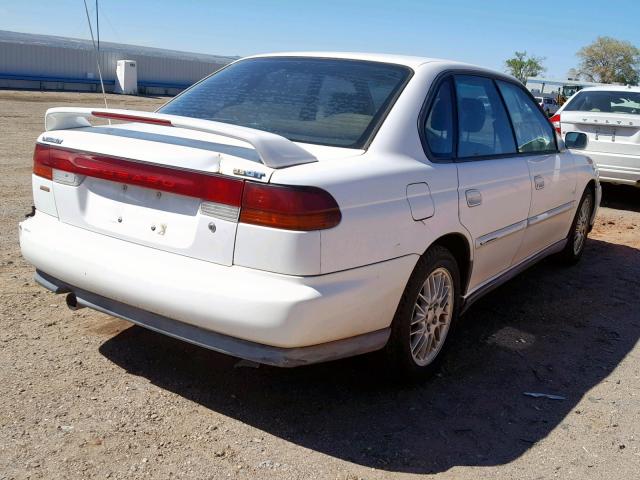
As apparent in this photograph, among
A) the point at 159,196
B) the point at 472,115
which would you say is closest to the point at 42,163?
the point at 159,196

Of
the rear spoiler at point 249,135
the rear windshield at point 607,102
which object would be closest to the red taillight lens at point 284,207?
the rear spoiler at point 249,135

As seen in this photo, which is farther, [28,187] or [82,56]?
[82,56]

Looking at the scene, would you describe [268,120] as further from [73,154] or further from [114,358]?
[114,358]

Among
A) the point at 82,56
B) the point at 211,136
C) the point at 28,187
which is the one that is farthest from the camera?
the point at 82,56

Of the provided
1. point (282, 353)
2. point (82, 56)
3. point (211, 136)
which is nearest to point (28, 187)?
point (211, 136)

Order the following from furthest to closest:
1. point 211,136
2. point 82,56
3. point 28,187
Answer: point 82,56, point 28,187, point 211,136

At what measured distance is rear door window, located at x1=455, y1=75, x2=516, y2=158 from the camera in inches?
158

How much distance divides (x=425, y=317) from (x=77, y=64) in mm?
37693

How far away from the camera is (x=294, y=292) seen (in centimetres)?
277

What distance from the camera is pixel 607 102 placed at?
9.80 metres

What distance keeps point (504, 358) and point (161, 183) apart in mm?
2377

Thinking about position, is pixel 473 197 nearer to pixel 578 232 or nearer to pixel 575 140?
pixel 575 140

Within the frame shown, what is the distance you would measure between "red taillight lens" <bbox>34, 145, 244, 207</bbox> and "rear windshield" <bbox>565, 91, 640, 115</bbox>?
Answer: 815cm

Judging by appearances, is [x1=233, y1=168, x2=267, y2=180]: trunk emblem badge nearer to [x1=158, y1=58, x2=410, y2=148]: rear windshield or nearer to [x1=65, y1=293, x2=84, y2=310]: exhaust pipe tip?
[x1=158, y1=58, x2=410, y2=148]: rear windshield
